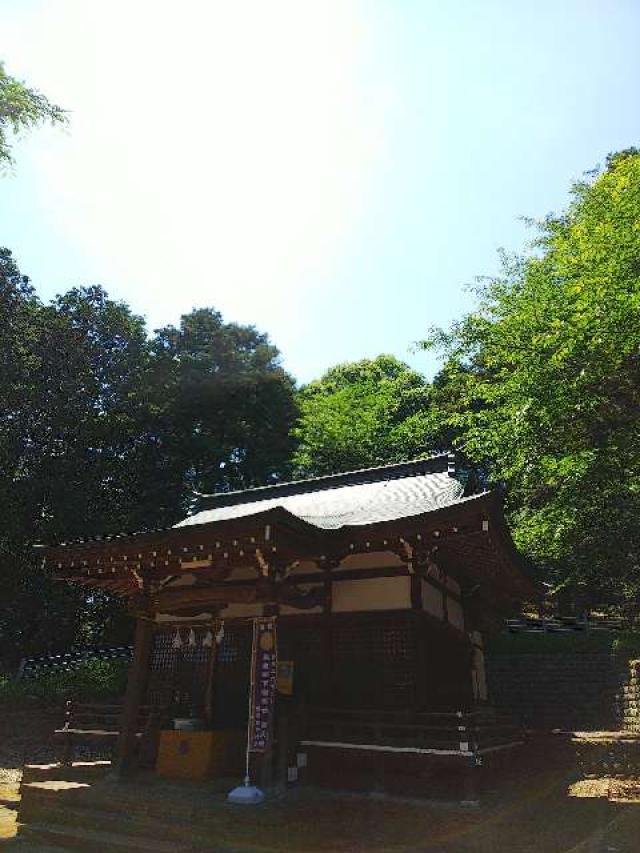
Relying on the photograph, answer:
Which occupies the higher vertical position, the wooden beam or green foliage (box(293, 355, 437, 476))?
green foliage (box(293, 355, 437, 476))

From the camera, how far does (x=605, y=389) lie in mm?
13453

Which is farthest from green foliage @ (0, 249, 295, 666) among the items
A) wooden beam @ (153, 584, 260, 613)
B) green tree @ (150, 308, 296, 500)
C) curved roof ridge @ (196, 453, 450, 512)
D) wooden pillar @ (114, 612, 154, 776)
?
wooden beam @ (153, 584, 260, 613)

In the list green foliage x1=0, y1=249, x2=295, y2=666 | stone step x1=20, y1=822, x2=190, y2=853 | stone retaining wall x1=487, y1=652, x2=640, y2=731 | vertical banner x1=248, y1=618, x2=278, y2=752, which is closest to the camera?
stone step x1=20, y1=822, x2=190, y2=853

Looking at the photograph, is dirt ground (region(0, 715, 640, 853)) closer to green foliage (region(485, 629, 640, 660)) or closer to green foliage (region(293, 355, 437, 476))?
green foliage (region(485, 629, 640, 660))

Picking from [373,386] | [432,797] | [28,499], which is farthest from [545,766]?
[373,386]

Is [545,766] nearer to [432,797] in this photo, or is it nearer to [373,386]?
[432,797]

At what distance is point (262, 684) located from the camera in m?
7.98

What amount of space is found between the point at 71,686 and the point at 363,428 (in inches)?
713

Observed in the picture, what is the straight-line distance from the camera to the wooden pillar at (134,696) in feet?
28.5

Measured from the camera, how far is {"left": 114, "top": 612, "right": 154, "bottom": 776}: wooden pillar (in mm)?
8695

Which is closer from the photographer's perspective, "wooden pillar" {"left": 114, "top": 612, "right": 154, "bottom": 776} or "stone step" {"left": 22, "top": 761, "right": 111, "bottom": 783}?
"wooden pillar" {"left": 114, "top": 612, "right": 154, "bottom": 776}

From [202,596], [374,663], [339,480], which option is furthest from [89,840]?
[339,480]

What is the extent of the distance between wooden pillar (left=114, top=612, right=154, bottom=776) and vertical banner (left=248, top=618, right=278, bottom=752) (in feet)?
7.79

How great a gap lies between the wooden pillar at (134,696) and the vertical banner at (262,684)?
7.79 feet
